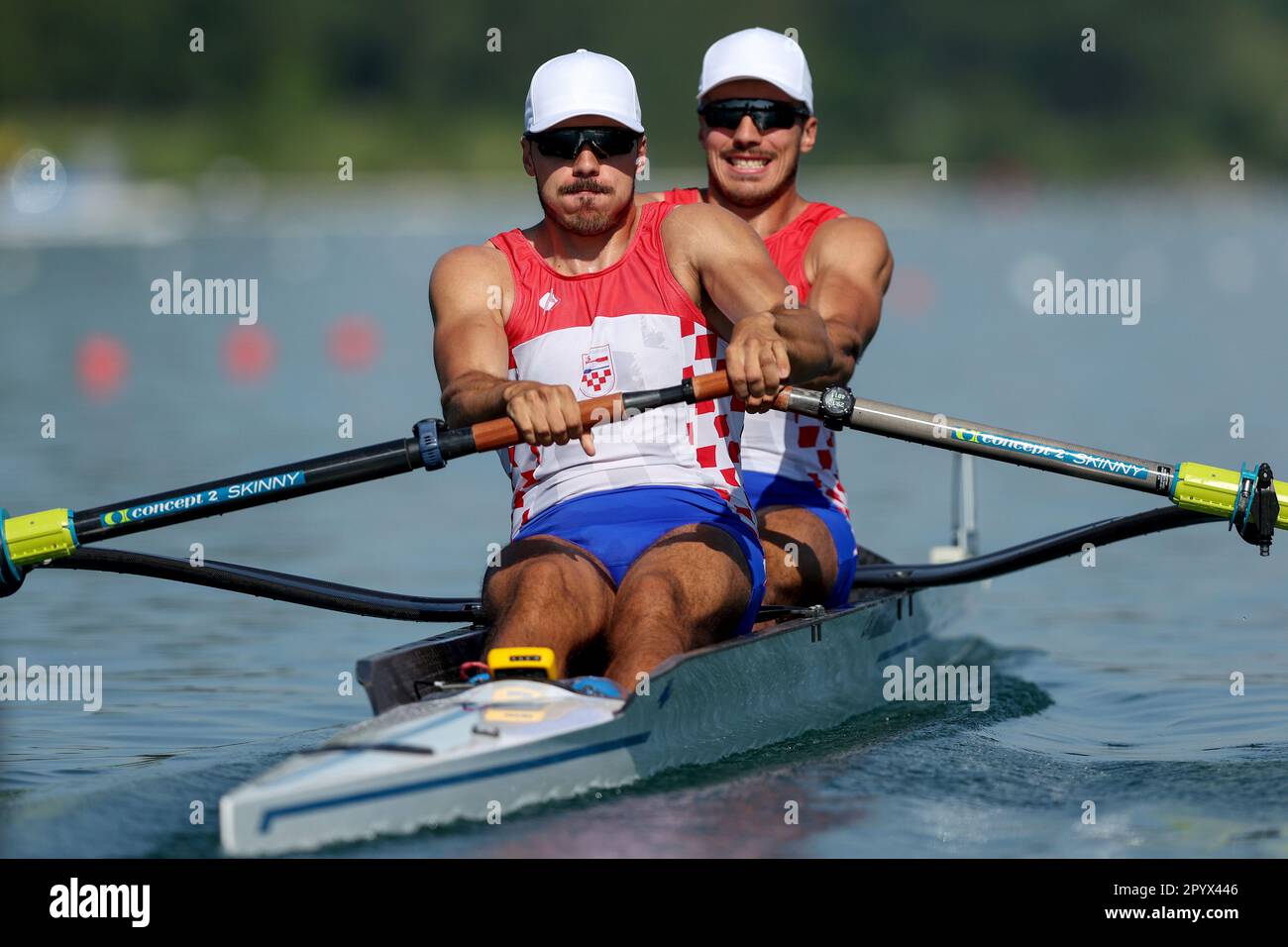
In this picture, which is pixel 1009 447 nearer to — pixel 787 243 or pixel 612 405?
pixel 787 243

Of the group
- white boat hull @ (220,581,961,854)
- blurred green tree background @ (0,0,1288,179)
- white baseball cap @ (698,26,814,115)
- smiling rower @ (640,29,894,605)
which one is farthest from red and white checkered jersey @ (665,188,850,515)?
blurred green tree background @ (0,0,1288,179)

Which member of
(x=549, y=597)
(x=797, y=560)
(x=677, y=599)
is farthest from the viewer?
(x=797, y=560)

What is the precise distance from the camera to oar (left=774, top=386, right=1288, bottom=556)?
670 cm

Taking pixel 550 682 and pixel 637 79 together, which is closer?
pixel 550 682

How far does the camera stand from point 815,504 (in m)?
7.87

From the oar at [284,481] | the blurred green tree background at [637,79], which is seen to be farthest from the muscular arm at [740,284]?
the blurred green tree background at [637,79]

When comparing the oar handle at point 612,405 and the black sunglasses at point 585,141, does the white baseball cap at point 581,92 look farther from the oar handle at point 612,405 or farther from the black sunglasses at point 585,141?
the oar handle at point 612,405

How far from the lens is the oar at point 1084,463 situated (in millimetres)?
6699

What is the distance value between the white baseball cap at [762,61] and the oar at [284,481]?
6.70 feet

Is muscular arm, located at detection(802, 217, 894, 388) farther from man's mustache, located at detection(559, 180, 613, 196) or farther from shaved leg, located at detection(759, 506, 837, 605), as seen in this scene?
man's mustache, located at detection(559, 180, 613, 196)

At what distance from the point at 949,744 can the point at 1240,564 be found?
17.0 feet

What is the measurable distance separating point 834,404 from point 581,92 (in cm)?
137

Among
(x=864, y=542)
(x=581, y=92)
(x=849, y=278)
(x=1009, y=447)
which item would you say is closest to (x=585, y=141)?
(x=581, y=92)
